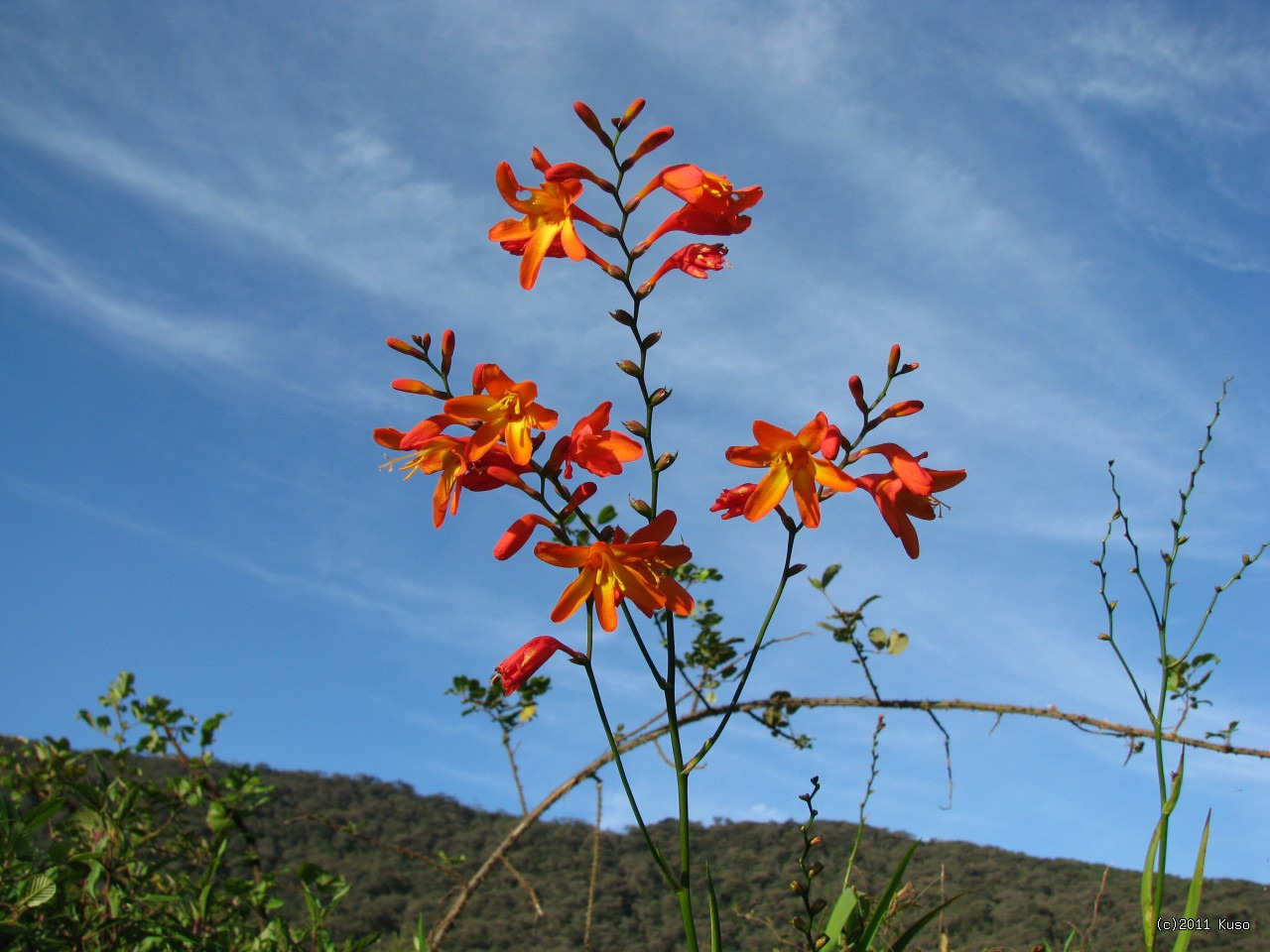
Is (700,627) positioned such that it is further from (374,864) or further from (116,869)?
(374,864)

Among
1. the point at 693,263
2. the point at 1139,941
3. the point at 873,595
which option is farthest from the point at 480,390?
the point at 1139,941

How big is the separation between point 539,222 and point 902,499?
0.92m

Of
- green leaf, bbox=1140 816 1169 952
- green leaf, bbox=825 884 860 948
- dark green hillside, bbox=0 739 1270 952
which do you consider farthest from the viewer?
dark green hillside, bbox=0 739 1270 952

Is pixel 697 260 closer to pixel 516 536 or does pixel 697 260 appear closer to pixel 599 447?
pixel 599 447

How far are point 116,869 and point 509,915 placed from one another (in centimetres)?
477

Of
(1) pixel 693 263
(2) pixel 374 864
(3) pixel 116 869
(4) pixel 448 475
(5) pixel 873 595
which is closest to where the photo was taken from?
(4) pixel 448 475

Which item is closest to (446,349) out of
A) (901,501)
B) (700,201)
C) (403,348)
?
(403,348)

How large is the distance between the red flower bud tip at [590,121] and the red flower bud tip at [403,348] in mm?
572

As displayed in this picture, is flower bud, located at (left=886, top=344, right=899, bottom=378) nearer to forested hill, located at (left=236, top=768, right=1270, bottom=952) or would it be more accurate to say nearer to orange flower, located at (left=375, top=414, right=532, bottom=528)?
orange flower, located at (left=375, top=414, right=532, bottom=528)

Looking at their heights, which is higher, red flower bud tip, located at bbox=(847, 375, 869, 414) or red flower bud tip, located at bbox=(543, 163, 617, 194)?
red flower bud tip, located at bbox=(543, 163, 617, 194)

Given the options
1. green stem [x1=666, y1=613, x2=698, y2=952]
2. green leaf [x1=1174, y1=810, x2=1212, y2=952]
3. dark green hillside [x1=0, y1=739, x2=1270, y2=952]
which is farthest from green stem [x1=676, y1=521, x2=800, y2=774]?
dark green hillside [x1=0, y1=739, x2=1270, y2=952]

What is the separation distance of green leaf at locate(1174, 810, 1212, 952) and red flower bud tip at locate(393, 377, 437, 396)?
72.3 inches

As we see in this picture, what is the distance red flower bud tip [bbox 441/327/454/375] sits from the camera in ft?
6.62

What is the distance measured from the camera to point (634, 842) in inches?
340
